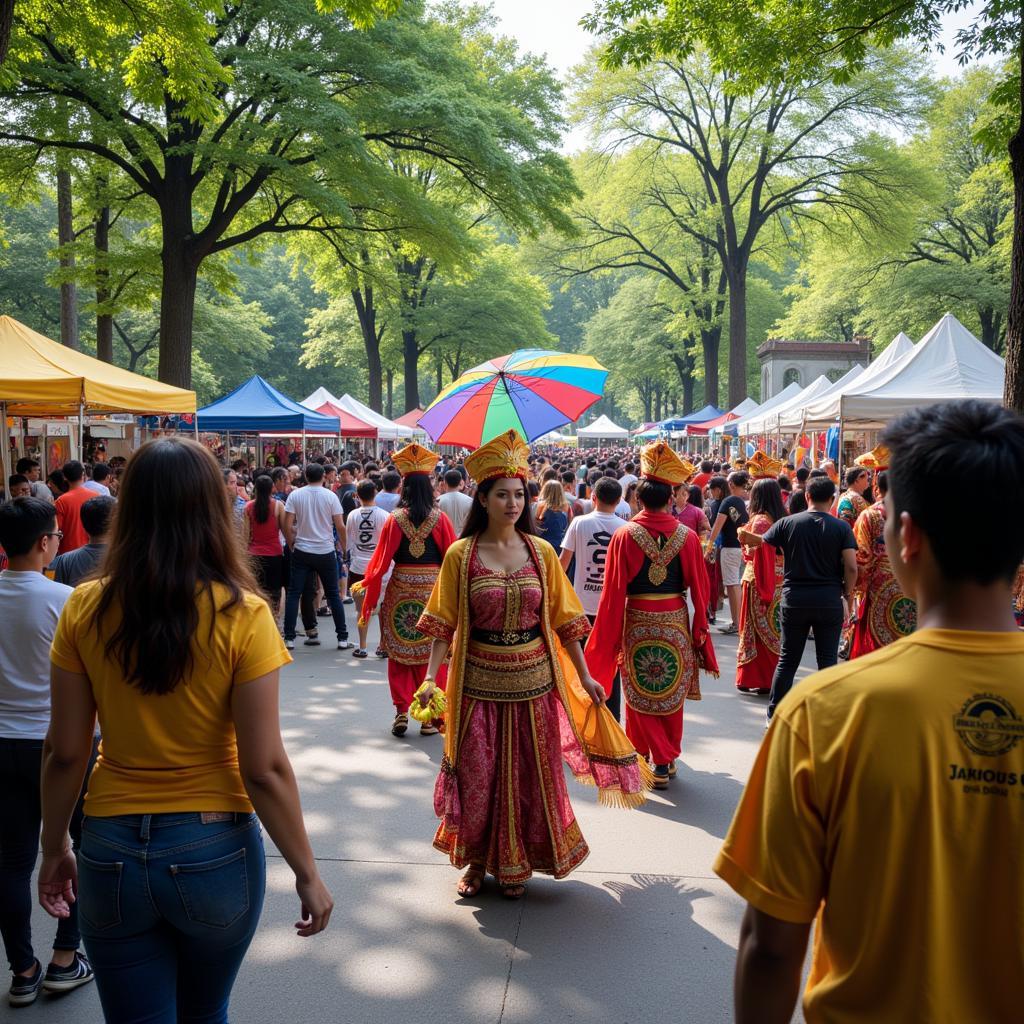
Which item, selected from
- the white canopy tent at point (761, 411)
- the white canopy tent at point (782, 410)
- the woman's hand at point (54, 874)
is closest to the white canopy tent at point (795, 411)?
the white canopy tent at point (782, 410)

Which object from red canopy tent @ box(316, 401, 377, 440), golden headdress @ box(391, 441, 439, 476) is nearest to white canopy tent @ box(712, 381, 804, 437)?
red canopy tent @ box(316, 401, 377, 440)

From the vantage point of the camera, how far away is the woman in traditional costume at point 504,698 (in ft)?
13.7

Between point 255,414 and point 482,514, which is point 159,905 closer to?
point 482,514

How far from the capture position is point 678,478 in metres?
5.76

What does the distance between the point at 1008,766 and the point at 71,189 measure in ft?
72.0

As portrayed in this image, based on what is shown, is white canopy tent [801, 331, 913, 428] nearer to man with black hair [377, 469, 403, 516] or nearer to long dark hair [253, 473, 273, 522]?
A: man with black hair [377, 469, 403, 516]

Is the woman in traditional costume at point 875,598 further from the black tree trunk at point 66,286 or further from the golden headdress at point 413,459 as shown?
the black tree trunk at point 66,286

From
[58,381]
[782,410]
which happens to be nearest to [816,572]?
[58,381]

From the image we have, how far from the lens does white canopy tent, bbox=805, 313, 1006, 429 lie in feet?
40.4

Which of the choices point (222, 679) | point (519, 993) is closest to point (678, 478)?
point (519, 993)

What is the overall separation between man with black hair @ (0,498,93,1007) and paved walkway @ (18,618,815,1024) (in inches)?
17.4

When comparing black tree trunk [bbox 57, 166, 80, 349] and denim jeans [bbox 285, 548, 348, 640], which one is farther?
black tree trunk [bbox 57, 166, 80, 349]

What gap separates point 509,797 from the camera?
13.6 feet

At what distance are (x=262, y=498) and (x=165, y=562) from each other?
8012 millimetres
